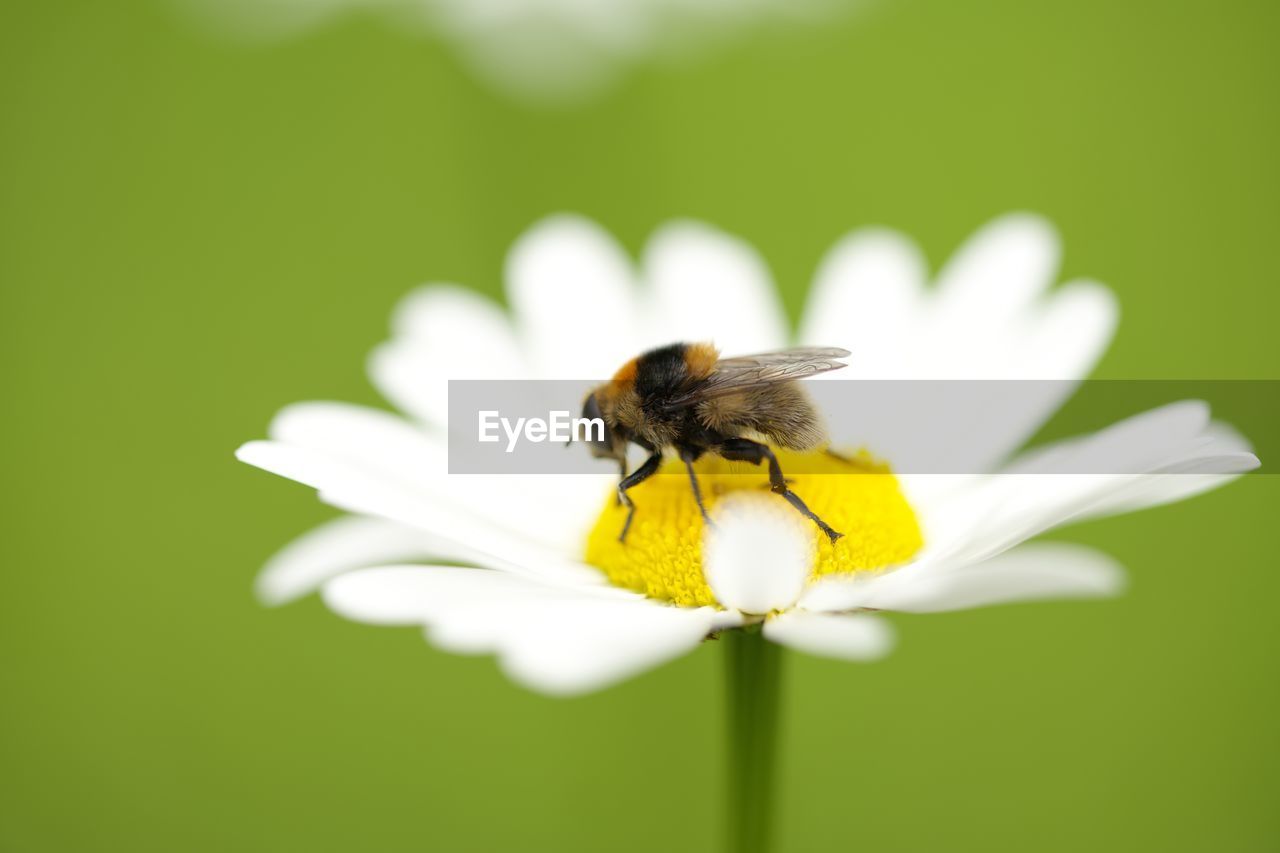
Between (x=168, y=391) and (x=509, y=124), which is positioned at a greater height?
(x=509, y=124)

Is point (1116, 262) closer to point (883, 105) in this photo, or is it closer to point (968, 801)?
point (883, 105)

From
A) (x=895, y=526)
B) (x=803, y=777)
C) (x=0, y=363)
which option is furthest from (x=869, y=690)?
(x=0, y=363)

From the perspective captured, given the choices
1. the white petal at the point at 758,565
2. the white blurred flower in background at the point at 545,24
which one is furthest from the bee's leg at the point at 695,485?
the white blurred flower in background at the point at 545,24

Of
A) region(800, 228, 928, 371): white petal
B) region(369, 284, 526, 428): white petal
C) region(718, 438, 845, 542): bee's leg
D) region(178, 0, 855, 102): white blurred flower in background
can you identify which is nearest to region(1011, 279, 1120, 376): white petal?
region(800, 228, 928, 371): white petal

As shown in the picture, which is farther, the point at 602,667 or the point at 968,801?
the point at 968,801

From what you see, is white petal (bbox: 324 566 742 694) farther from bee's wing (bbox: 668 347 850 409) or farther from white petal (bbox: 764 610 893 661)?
bee's wing (bbox: 668 347 850 409)

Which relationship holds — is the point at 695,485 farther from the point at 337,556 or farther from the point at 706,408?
the point at 337,556
